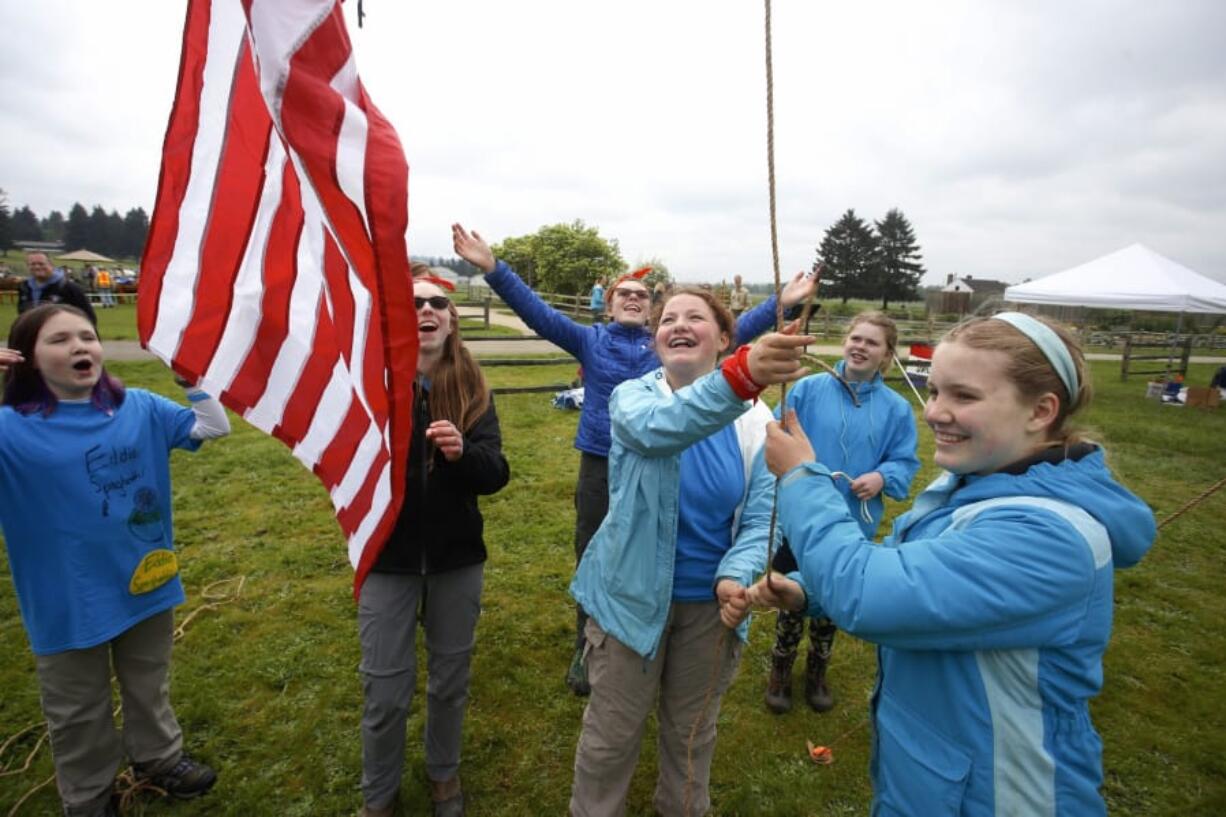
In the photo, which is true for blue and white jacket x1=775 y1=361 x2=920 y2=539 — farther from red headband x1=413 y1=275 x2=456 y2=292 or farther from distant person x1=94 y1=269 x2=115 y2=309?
distant person x1=94 y1=269 x2=115 y2=309

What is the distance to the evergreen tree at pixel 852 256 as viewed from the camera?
6125cm

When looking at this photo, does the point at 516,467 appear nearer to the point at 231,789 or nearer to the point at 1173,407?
the point at 231,789

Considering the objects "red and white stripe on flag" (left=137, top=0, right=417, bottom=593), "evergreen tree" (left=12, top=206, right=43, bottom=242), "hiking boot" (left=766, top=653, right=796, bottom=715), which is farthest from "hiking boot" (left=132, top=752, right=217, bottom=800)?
"evergreen tree" (left=12, top=206, right=43, bottom=242)

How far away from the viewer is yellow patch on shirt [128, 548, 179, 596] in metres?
2.47

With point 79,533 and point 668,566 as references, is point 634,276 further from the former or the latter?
point 79,533

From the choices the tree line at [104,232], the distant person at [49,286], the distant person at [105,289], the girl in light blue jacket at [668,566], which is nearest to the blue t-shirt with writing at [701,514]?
the girl in light blue jacket at [668,566]

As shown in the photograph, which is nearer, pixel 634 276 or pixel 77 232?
pixel 634 276

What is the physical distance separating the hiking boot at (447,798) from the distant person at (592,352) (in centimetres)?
97

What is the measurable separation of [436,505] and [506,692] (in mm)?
1724

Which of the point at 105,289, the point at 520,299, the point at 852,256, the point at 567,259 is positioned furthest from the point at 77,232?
the point at 520,299

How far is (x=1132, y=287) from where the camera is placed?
13.3 metres

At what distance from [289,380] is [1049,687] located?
8.06 ft

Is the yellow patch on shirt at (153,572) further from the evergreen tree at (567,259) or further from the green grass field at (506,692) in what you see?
the evergreen tree at (567,259)

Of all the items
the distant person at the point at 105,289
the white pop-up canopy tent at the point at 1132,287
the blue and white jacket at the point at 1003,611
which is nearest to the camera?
the blue and white jacket at the point at 1003,611
